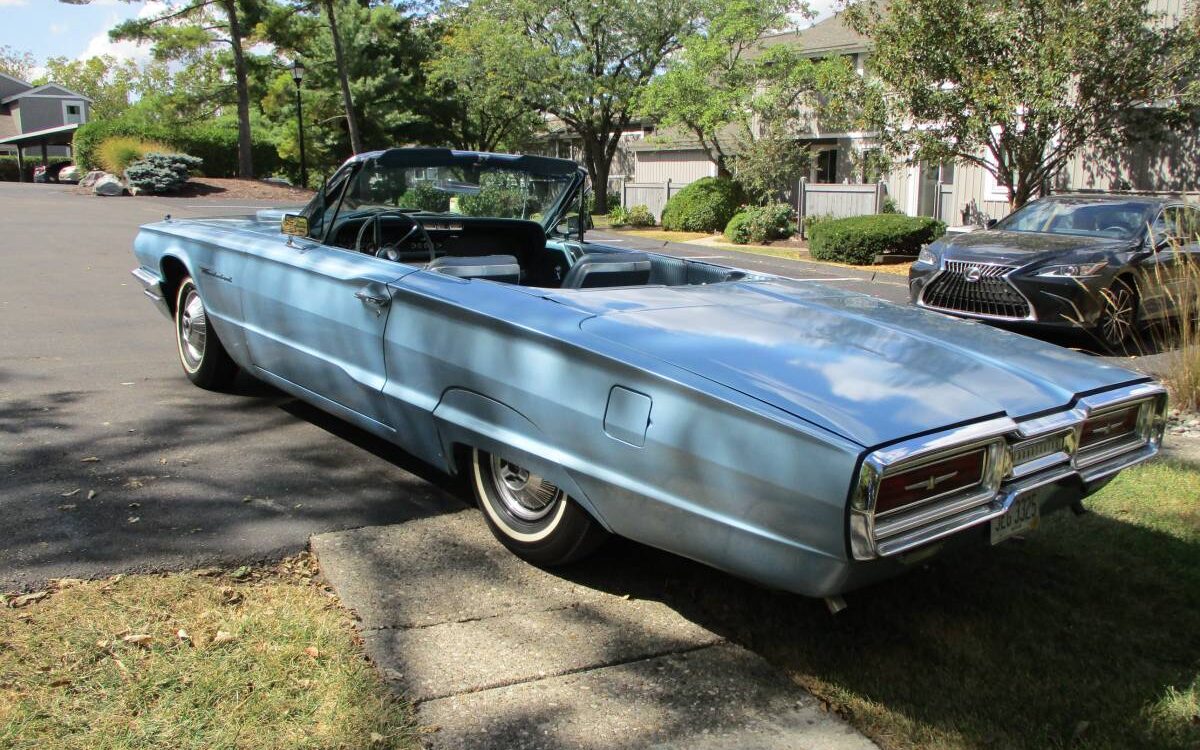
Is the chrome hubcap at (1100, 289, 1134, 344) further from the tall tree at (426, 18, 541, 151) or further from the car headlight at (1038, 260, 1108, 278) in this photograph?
the tall tree at (426, 18, 541, 151)

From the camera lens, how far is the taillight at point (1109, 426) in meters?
3.12

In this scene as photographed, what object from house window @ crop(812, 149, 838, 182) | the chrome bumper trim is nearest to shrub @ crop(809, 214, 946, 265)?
house window @ crop(812, 149, 838, 182)

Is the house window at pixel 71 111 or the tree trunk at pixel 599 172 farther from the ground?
the house window at pixel 71 111

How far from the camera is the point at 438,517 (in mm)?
4066

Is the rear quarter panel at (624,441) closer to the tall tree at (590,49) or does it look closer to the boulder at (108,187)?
the tall tree at (590,49)

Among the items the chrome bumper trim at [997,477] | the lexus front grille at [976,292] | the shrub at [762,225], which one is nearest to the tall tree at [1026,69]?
the shrub at [762,225]

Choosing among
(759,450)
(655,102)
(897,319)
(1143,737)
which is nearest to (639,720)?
(759,450)

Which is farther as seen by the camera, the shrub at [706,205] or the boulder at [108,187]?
the boulder at [108,187]

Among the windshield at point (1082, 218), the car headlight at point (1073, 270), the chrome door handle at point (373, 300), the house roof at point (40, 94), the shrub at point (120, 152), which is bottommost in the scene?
the car headlight at point (1073, 270)

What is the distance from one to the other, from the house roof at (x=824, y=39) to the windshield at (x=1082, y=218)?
16984mm

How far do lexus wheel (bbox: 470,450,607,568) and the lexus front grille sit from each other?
21.6ft

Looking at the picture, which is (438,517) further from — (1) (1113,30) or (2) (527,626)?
(1) (1113,30)

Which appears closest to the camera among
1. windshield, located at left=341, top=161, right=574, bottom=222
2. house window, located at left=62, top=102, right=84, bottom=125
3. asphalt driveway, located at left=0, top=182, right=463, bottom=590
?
asphalt driveway, located at left=0, top=182, right=463, bottom=590

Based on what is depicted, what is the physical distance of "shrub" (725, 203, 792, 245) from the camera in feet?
70.3
